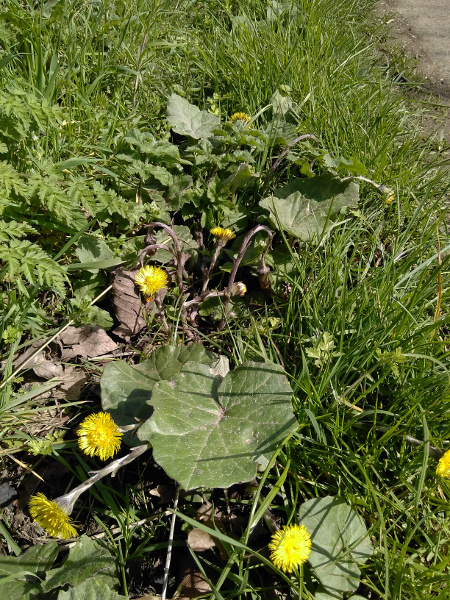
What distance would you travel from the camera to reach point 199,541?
5.40 ft

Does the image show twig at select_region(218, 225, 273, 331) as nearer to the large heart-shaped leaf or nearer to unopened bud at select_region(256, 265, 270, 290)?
unopened bud at select_region(256, 265, 270, 290)

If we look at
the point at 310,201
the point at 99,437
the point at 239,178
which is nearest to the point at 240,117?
the point at 239,178

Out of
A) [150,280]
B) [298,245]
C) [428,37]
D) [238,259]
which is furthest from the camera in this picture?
[428,37]

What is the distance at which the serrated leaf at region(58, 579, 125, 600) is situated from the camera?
144 centimetres

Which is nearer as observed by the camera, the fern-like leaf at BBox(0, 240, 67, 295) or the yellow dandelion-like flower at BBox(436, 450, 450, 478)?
the yellow dandelion-like flower at BBox(436, 450, 450, 478)

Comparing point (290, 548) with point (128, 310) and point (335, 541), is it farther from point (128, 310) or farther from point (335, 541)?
point (128, 310)

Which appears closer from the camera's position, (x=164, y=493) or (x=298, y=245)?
(x=164, y=493)

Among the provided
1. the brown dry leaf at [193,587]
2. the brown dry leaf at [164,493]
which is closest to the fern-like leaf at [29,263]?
the brown dry leaf at [164,493]

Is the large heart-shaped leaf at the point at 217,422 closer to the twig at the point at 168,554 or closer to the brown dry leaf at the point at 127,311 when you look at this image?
the twig at the point at 168,554

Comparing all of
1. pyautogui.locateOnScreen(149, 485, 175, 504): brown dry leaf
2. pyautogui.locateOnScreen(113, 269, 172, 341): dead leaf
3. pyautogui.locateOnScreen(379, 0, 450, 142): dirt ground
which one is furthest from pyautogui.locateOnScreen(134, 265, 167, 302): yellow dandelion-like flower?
pyautogui.locateOnScreen(379, 0, 450, 142): dirt ground

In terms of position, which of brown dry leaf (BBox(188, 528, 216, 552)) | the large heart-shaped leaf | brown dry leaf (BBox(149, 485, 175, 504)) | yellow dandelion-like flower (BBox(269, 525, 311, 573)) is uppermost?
the large heart-shaped leaf

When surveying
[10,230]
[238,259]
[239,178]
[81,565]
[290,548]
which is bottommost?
[81,565]

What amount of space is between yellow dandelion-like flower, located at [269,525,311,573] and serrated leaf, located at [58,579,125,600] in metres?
0.44

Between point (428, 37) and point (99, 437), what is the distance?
4169 millimetres
